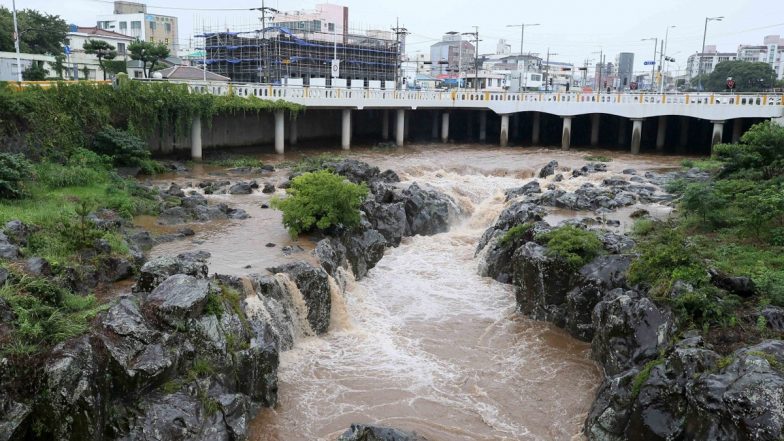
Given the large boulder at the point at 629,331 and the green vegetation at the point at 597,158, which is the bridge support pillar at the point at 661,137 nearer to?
the green vegetation at the point at 597,158

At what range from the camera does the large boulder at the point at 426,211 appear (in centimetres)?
2605

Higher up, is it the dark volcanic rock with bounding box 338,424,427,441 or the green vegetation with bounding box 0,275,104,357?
the green vegetation with bounding box 0,275,104,357

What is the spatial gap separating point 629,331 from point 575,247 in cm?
406

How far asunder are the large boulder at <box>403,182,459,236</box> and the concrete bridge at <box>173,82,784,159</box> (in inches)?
616

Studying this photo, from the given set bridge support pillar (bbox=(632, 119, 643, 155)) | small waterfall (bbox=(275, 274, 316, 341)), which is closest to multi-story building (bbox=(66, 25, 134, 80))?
bridge support pillar (bbox=(632, 119, 643, 155))

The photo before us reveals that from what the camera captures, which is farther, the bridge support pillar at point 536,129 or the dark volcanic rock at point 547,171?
the bridge support pillar at point 536,129

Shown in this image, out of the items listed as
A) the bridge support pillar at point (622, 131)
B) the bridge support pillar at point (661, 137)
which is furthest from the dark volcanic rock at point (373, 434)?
the bridge support pillar at point (622, 131)

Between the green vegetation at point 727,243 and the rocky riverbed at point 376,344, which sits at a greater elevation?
the green vegetation at point 727,243

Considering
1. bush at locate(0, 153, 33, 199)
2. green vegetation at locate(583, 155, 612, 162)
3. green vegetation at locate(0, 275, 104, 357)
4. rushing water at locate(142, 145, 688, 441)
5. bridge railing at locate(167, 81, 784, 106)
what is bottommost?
rushing water at locate(142, 145, 688, 441)

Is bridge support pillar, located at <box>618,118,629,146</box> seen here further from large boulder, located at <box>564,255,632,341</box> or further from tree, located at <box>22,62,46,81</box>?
tree, located at <box>22,62,46,81</box>

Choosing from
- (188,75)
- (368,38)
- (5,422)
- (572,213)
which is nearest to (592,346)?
(572,213)

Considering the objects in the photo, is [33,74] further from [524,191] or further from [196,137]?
[524,191]

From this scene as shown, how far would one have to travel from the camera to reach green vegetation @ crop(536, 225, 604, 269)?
1730 cm

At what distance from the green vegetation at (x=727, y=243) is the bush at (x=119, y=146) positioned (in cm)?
2185
